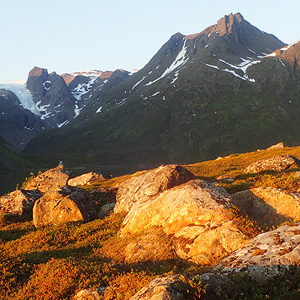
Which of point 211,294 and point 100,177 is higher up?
point 211,294

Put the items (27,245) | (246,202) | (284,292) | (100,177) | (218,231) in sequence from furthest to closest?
(100,177)
(27,245)
(246,202)
(218,231)
(284,292)

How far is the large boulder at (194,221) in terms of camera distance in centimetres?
1300

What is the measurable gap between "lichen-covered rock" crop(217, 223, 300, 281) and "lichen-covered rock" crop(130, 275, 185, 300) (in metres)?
2.58

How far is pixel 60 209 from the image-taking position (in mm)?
25250

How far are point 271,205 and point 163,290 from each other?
11.9m

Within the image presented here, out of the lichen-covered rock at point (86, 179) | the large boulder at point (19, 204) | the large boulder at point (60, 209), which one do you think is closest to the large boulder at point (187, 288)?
the large boulder at point (60, 209)

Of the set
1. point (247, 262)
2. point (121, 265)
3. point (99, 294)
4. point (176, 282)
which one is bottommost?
point (121, 265)

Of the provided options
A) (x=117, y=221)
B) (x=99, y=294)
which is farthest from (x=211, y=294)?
(x=117, y=221)

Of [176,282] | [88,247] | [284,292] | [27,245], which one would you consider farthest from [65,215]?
[284,292]

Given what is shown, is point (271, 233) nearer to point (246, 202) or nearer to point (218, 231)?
point (218, 231)

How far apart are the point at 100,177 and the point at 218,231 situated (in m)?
51.7

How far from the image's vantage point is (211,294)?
306 inches

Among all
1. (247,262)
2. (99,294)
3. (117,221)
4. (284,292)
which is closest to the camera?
(284,292)

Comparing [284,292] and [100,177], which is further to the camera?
[100,177]
